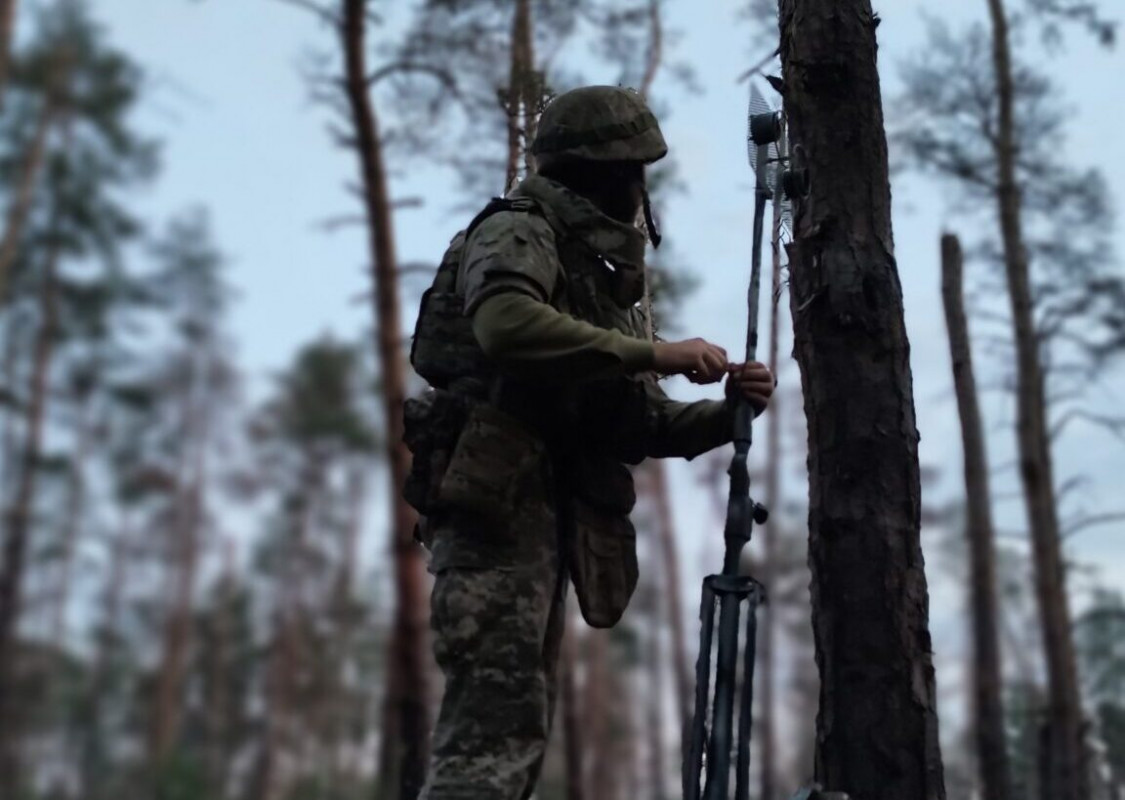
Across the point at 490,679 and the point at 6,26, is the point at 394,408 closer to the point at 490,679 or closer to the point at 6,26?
the point at 6,26

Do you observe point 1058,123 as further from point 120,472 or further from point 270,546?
point 270,546

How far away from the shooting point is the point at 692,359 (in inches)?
134

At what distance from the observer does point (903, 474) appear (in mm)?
3861

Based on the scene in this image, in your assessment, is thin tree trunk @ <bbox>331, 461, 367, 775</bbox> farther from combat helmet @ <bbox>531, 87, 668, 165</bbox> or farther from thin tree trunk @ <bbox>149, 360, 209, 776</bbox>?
combat helmet @ <bbox>531, 87, 668, 165</bbox>

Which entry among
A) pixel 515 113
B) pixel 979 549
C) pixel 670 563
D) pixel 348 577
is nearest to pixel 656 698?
pixel 348 577

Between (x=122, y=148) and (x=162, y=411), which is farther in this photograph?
(x=162, y=411)

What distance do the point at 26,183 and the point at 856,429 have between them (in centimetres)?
1837

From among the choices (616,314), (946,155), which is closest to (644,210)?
(616,314)

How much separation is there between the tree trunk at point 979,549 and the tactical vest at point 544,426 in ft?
15.4

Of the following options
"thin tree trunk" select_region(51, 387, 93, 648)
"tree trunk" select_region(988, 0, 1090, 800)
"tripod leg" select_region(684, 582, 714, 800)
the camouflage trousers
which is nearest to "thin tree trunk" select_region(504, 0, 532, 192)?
the camouflage trousers

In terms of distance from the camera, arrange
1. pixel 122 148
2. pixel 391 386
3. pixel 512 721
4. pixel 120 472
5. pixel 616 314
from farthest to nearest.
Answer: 1. pixel 120 472
2. pixel 122 148
3. pixel 391 386
4. pixel 616 314
5. pixel 512 721

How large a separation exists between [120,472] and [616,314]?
93.8ft

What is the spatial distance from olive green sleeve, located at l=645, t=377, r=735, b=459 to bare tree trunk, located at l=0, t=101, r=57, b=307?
14.4 meters

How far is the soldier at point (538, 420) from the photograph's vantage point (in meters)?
3.33
